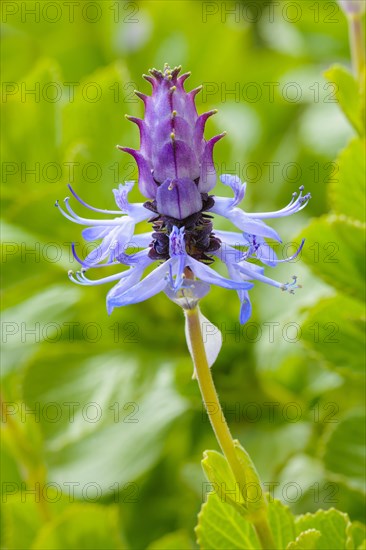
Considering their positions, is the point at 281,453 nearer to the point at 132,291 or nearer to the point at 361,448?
the point at 361,448

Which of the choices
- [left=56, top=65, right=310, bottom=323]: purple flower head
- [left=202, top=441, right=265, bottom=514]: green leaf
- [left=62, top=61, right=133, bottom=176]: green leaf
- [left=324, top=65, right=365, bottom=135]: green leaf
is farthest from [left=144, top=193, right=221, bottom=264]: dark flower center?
[left=62, top=61, right=133, bottom=176]: green leaf

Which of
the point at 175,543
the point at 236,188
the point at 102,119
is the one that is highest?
the point at 102,119

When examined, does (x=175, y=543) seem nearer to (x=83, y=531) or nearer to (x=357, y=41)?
(x=83, y=531)

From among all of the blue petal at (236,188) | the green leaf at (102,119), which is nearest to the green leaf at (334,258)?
the blue petal at (236,188)

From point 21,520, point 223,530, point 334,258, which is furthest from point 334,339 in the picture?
point 21,520

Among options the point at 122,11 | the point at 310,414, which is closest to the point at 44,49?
the point at 122,11

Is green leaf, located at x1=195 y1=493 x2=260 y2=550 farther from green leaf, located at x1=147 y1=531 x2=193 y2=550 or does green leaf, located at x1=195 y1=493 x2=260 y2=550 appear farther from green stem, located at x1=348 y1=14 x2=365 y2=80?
green stem, located at x1=348 y1=14 x2=365 y2=80
